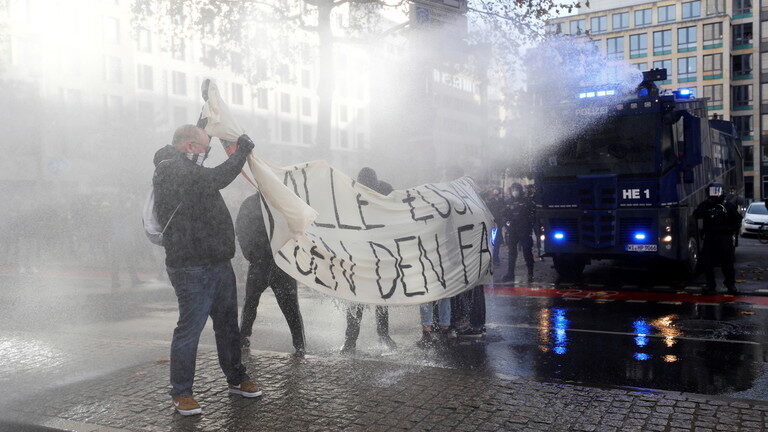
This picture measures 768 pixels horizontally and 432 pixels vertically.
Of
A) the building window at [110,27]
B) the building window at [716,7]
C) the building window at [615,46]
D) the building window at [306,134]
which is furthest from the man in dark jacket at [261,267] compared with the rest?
the building window at [716,7]

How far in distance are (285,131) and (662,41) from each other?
4030 cm

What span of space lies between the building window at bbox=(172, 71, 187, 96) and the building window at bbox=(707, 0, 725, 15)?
50909 mm

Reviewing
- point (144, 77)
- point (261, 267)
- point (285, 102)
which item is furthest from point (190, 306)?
point (285, 102)

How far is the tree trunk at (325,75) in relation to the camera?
1602cm

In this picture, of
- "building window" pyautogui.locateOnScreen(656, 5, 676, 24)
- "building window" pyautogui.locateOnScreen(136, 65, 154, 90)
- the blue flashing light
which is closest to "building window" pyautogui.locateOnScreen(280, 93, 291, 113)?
"building window" pyautogui.locateOnScreen(136, 65, 154, 90)

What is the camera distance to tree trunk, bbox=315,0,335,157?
16.0 meters

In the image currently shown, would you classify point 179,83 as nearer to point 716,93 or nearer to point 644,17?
point 644,17

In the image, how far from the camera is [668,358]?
626 centimetres

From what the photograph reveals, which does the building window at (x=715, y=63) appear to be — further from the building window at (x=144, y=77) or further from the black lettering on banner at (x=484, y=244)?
the black lettering on banner at (x=484, y=244)

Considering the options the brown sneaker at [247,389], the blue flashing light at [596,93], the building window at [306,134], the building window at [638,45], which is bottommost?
the brown sneaker at [247,389]

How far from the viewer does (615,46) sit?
70.6 meters

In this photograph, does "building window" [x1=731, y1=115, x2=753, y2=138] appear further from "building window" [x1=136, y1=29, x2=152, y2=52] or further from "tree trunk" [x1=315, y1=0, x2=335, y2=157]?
"tree trunk" [x1=315, y1=0, x2=335, y2=157]

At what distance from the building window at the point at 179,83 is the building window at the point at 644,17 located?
154ft

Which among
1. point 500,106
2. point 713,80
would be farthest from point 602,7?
point 500,106
